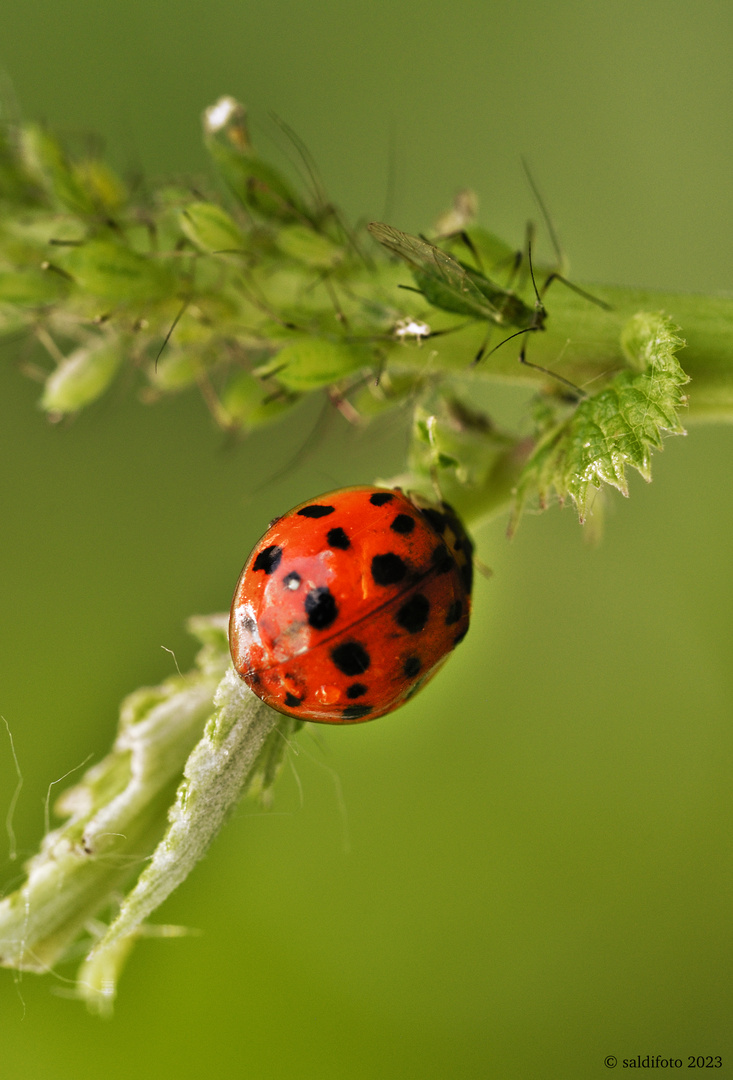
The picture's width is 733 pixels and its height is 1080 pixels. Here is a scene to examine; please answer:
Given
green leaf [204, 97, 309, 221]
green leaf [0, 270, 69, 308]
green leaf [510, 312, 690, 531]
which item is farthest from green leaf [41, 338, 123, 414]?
green leaf [510, 312, 690, 531]

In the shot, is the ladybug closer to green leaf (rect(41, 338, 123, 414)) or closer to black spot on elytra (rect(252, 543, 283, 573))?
black spot on elytra (rect(252, 543, 283, 573))

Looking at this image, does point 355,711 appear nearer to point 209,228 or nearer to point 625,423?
point 625,423

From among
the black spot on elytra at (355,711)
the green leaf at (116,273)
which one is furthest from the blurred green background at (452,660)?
the green leaf at (116,273)

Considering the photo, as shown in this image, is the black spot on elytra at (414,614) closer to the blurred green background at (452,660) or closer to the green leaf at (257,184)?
the green leaf at (257,184)

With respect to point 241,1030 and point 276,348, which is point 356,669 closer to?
point 276,348

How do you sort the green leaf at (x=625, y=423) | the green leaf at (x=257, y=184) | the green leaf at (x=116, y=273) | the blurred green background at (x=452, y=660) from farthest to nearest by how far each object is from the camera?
the blurred green background at (x=452, y=660)
the green leaf at (x=257, y=184)
the green leaf at (x=116, y=273)
the green leaf at (x=625, y=423)


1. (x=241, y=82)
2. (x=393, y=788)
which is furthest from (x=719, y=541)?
(x=241, y=82)
